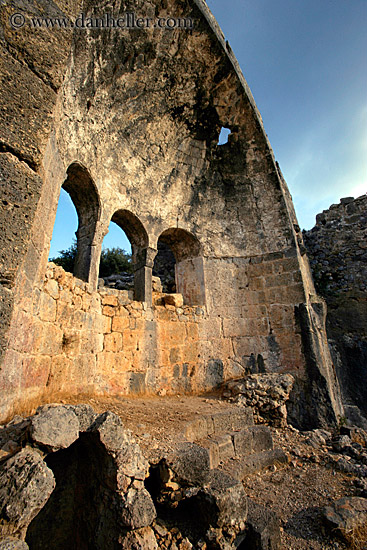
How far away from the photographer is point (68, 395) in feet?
12.4

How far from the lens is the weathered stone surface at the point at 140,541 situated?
1891 mm

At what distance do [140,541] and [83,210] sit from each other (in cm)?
455

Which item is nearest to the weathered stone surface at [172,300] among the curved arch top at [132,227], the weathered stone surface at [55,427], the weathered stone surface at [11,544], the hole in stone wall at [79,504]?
the curved arch top at [132,227]

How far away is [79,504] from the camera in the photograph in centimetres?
245

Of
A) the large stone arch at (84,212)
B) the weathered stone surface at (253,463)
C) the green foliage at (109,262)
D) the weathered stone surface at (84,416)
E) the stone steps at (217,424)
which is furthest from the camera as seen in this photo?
the green foliage at (109,262)

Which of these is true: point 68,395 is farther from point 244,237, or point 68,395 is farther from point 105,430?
point 244,237

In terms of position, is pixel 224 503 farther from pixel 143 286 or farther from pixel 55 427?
pixel 143 286

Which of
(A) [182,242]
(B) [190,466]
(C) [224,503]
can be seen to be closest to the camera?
(C) [224,503]

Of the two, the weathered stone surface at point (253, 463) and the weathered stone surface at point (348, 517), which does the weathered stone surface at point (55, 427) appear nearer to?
the weathered stone surface at point (253, 463)

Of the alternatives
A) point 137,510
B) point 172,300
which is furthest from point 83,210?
point 137,510

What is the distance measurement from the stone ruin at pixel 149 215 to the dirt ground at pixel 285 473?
33.9 inches

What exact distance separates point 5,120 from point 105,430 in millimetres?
2282

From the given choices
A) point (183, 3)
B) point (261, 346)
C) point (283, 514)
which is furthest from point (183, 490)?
point (183, 3)

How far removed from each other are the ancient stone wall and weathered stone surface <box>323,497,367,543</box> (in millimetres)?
4629
